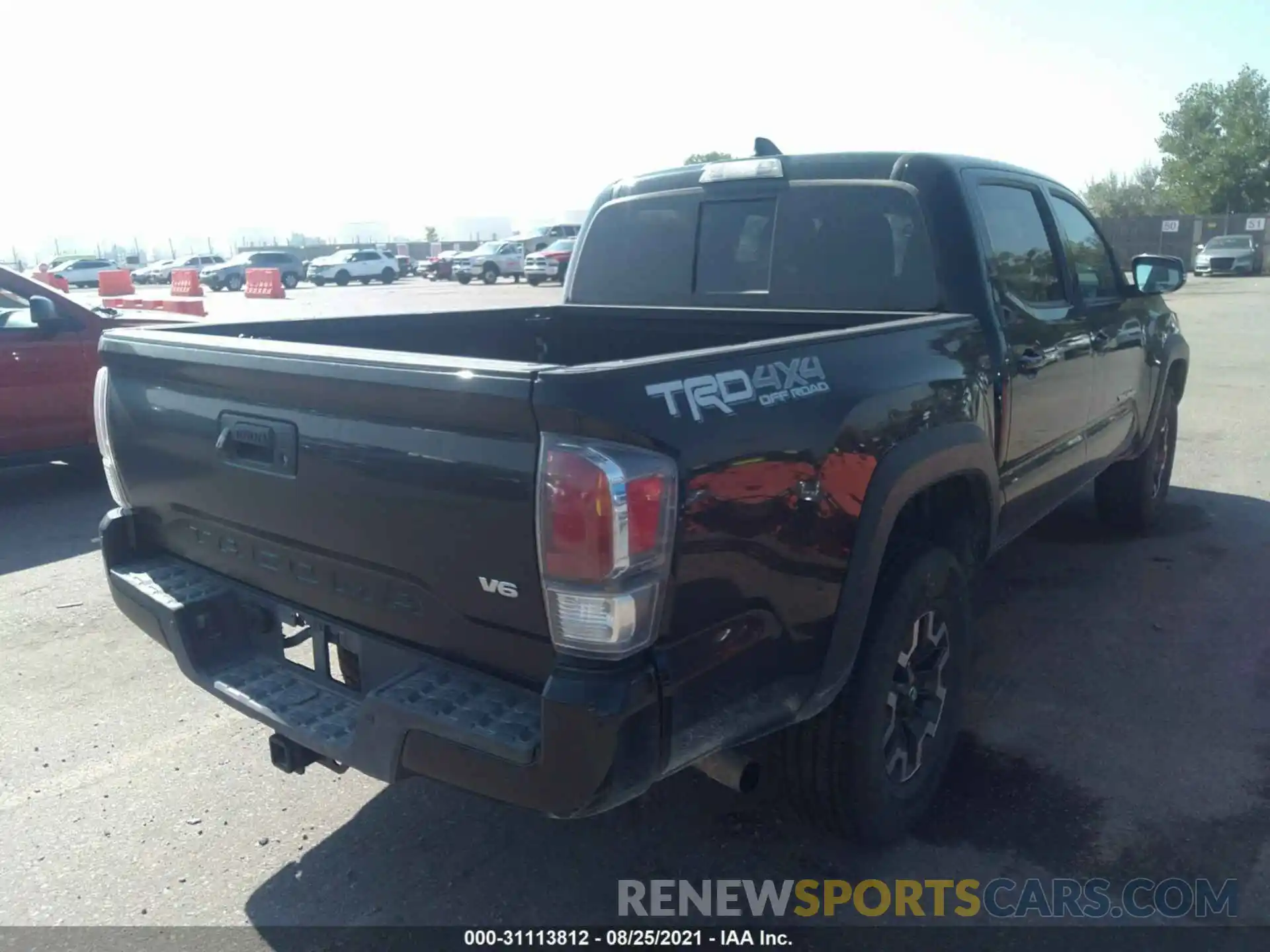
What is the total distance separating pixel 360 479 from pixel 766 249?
2174 millimetres

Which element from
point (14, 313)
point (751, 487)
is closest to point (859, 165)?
point (751, 487)

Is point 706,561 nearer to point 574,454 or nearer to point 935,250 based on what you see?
point 574,454

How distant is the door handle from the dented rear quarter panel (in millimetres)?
1007

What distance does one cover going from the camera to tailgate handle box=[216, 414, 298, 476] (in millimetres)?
2601

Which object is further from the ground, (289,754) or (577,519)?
(577,519)

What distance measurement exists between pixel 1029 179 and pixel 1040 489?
1303 millimetres

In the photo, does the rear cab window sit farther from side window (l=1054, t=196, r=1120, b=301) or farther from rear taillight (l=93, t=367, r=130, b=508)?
rear taillight (l=93, t=367, r=130, b=508)

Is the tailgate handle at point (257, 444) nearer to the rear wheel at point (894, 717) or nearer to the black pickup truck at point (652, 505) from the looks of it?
the black pickup truck at point (652, 505)

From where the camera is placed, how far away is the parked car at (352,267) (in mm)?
44812

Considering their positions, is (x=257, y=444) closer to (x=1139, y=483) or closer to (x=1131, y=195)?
(x=1139, y=483)

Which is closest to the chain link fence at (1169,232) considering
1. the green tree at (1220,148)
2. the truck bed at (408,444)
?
the green tree at (1220,148)

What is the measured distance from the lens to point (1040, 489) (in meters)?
4.16

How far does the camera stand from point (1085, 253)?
4.81 m

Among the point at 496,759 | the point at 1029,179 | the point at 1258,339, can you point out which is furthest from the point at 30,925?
the point at 1258,339
